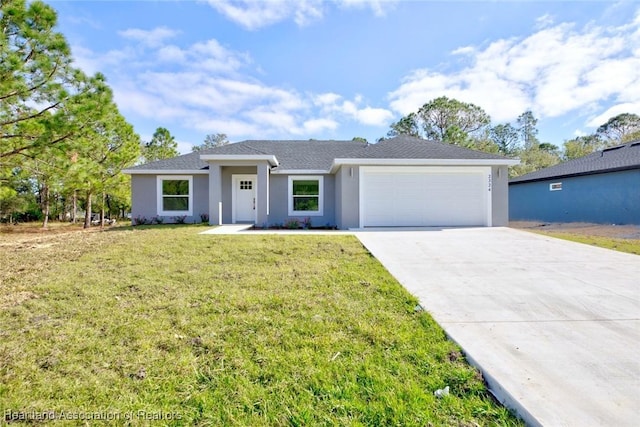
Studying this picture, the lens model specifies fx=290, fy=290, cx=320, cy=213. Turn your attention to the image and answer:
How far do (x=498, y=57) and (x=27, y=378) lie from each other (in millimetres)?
19471

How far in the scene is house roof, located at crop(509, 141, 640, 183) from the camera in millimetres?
14519

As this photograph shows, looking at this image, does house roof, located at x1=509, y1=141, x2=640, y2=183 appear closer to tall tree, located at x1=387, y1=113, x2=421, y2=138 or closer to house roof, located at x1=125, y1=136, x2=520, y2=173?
house roof, located at x1=125, y1=136, x2=520, y2=173

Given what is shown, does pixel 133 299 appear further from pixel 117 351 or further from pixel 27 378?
pixel 27 378

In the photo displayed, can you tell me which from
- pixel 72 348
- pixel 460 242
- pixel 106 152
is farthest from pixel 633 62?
pixel 106 152

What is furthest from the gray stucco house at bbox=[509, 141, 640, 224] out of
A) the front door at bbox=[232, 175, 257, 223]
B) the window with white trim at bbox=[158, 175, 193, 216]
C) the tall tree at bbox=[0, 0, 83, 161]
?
the tall tree at bbox=[0, 0, 83, 161]

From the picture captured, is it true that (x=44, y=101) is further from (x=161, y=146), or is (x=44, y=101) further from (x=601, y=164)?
(x=601, y=164)

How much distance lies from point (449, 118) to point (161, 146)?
26.7 meters

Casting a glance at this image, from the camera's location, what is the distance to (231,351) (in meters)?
2.64

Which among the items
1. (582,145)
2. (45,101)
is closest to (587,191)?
(45,101)

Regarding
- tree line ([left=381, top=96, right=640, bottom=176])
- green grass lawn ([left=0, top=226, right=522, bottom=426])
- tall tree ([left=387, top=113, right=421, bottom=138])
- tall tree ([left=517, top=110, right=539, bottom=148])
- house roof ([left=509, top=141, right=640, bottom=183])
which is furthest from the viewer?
tall tree ([left=517, top=110, right=539, bottom=148])

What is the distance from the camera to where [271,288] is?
14.3 ft

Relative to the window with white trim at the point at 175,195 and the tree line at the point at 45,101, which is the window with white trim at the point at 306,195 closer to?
the window with white trim at the point at 175,195

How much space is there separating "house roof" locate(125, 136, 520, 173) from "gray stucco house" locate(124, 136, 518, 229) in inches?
2.0

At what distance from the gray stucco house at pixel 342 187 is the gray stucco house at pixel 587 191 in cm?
760
